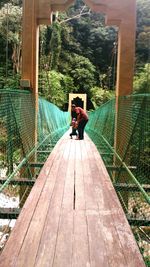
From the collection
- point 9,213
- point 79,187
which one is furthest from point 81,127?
point 9,213

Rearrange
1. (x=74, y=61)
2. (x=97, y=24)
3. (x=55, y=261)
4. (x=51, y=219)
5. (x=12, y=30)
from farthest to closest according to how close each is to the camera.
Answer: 1. (x=97, y=24)
2. (x=74, y=61)
3. (x=12, y=30)
4. (x=51, y=219)
5. (x=55, y=261)

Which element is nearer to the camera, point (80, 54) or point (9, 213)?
point (9, 213)

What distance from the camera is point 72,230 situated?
248 cm

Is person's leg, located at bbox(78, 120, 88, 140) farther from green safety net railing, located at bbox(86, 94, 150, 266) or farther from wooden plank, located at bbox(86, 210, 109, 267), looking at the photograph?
wooden plank, located at bbox(86, 210, 109, 267)

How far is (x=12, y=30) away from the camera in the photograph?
18016 millimetres

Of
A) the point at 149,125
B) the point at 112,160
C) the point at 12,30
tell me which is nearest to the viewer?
the point at 149,125

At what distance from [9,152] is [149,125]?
1.21 meters

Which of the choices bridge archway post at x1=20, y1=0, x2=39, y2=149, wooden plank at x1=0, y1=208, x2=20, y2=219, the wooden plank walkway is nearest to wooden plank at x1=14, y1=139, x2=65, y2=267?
the wooden plank walkway

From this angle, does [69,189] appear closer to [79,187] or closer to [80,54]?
[79,187]

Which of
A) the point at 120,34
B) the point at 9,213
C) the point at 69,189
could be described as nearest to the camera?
the point at 9,213

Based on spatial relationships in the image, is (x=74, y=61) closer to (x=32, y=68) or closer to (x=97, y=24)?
(x=97, y=24)

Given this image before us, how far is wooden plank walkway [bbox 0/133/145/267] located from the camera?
204 centimetres

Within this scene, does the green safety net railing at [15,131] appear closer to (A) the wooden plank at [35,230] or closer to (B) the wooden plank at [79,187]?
(A) the wooden plank at [35,230]

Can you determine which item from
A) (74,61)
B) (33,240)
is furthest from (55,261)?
(74,61)
